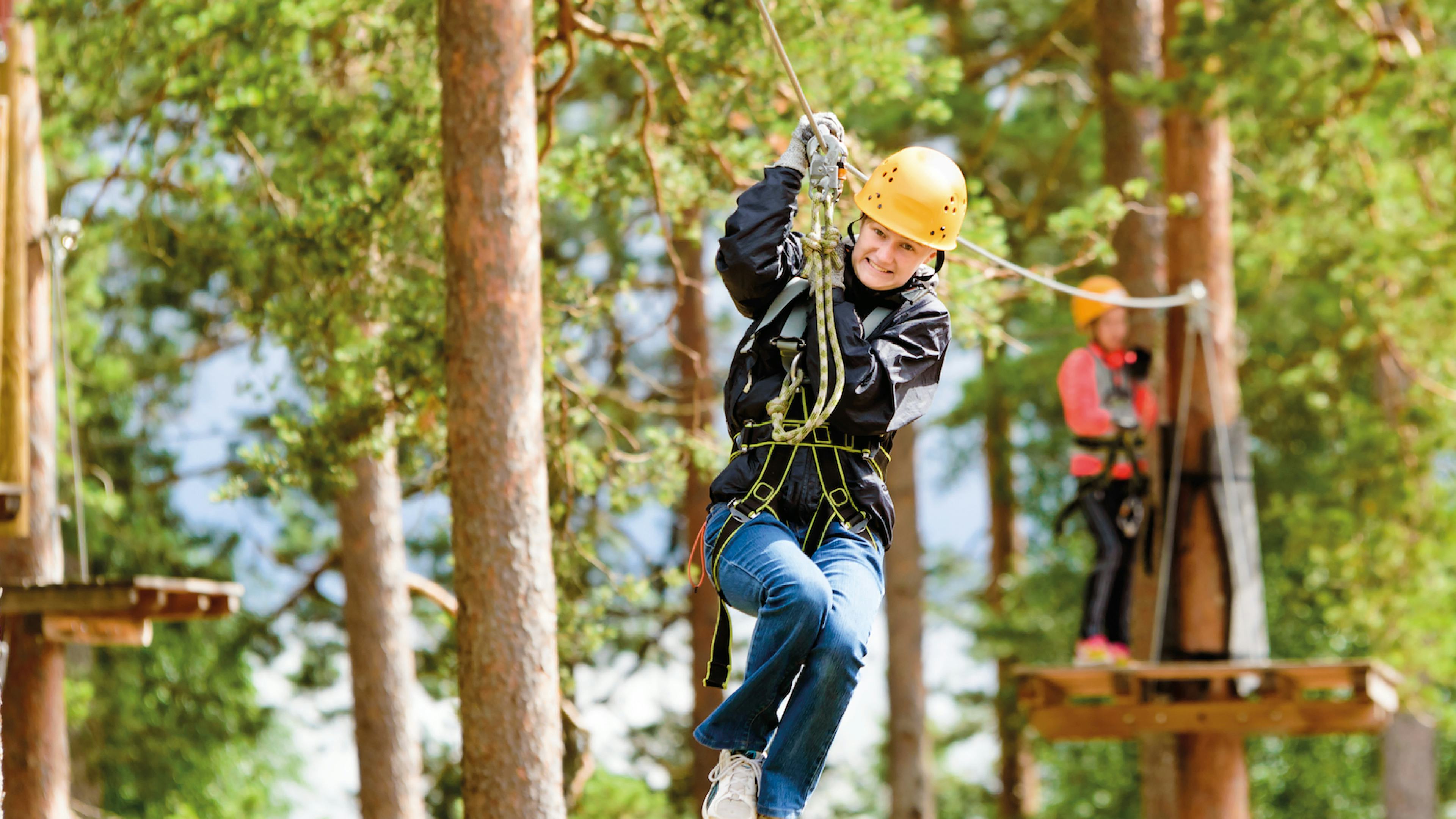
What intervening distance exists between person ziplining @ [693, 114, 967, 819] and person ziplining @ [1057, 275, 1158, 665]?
4.61 meters

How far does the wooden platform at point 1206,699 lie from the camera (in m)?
8.56

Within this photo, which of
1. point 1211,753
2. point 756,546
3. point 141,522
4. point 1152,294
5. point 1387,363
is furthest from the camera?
point 141,522

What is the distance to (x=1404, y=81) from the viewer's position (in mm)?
10312

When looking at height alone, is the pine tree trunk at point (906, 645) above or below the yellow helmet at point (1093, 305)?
below

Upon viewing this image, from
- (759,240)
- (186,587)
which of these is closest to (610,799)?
(186,587)

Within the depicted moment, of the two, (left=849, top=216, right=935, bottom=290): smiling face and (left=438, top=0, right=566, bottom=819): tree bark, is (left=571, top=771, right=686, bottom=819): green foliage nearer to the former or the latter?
(left=438, top=0, right=566, bottom=819): tree bark

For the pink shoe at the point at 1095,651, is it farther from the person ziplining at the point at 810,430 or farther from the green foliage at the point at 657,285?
the person ziplining at the point at 810,430

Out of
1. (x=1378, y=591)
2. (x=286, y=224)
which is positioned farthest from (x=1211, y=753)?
(x=286, y=224)

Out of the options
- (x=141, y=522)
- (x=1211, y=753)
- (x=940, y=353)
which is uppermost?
(x=141, y=522)

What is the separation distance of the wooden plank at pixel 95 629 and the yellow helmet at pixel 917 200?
5.77m

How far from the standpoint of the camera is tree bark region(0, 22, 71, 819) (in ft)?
30.7

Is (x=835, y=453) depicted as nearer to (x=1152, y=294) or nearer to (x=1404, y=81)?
(x=1404, y=81)

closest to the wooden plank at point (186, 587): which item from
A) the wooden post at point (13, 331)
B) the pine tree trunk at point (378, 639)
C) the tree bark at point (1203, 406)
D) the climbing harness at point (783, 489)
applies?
the wooden post at point (13, 331)

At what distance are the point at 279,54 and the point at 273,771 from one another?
9543mm
